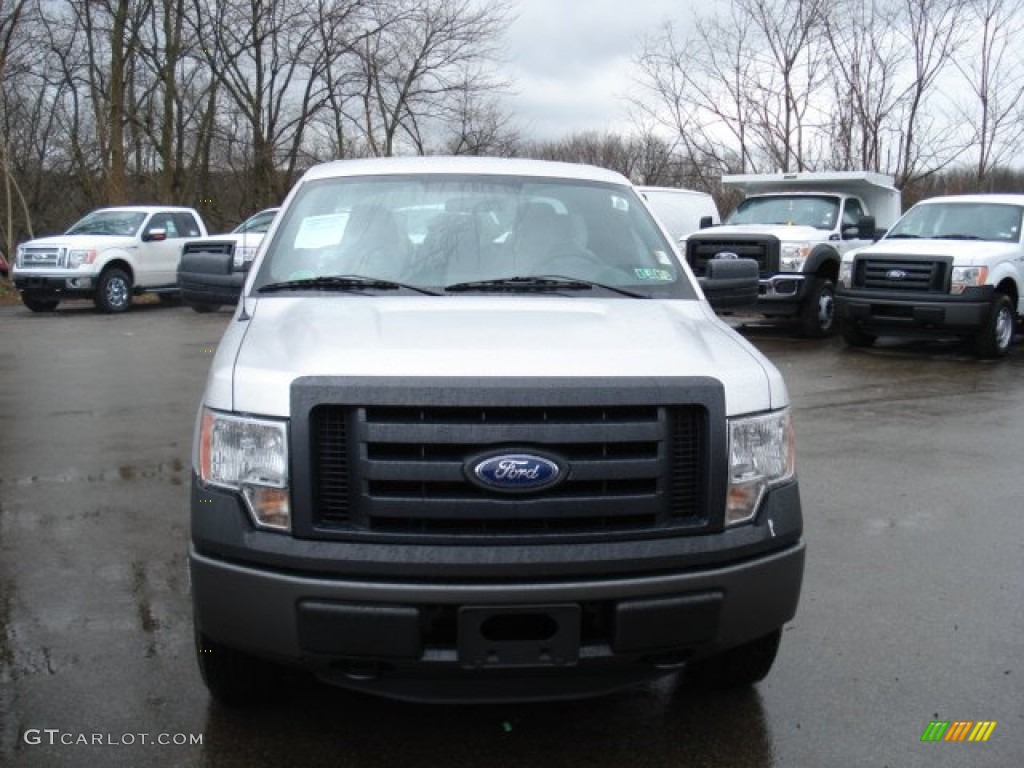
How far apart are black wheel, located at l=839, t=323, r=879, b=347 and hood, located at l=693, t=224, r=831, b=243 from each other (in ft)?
4.66

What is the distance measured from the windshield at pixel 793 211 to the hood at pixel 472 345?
40.2ft

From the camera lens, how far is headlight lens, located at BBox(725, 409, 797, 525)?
309 centimetres

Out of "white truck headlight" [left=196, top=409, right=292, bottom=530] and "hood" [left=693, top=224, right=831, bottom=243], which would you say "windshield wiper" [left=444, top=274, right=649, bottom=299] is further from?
"hood" [left=693, top=224, right=831, bottom=243]

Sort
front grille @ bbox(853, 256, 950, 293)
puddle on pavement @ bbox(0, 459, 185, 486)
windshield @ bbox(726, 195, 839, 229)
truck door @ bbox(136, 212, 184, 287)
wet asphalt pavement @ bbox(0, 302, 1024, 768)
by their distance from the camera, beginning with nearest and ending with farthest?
wet asphalt pavement @ bbox(0, 302, 1024, 768) < puddle on pavement @ bbox(0, 459, 185, 486) < front grille @ bbox(853, 256, 950, 293) < windshield @ bbox(726, 195, 839, 229) < truck door @ bbox(136, 212, 184, 287)

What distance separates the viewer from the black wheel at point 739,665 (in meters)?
3.57

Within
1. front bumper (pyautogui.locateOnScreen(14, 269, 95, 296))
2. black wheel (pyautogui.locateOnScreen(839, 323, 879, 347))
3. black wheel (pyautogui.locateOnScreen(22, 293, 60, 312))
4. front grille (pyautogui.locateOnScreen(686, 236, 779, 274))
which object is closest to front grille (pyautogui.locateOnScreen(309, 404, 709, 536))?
black wheel (pyautogui.locateOnScreen(839, 323, 879, 347))

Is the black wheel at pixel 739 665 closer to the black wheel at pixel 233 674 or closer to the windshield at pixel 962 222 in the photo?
the black wheel at pixel 233 674

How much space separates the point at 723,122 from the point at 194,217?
13.6 meters

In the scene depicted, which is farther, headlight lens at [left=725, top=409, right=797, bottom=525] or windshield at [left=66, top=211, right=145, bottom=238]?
windshield at [left=66, top=211, right=145, bottom=238]

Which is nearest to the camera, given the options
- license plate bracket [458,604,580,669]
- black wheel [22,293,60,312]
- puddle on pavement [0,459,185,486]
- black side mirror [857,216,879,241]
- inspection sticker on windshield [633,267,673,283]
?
license plate bracket [458,604,580,669]

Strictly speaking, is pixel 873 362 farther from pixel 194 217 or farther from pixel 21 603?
pixel 194 217

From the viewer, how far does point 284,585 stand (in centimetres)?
287

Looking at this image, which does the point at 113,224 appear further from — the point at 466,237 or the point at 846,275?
the point at 466,237

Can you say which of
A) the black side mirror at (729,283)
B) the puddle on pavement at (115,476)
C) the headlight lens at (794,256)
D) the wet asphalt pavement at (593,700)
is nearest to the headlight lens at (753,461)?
the wet asphalt pavement at (593,700)
